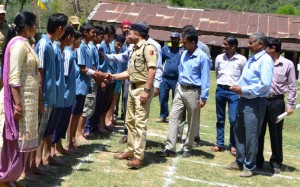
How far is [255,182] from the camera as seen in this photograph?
18.8ft

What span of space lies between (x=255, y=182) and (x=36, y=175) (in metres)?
2.96

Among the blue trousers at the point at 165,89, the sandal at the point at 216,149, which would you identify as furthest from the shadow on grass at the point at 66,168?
the blue trousers at the point at 165,89

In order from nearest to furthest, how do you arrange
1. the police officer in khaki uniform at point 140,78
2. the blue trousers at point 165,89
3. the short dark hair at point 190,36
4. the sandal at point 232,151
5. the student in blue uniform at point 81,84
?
the police officer in khaki uniform at point 140,78 → the student in blue uniform at point 81,84 → the short dark hair at point 190,36 → the sandal at point 232,151 → the blue trousers at point 165,89

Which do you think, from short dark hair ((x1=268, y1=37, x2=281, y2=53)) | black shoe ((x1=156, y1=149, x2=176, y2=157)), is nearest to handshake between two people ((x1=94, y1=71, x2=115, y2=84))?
black shoe ((x1=156, y1=149, x2=176, y2=157))

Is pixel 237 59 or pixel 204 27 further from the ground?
pixel 204 27

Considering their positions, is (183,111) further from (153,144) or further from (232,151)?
(232,151)

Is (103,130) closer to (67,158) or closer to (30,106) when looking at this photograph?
(67,158)

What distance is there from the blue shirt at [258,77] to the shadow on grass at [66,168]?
245 centimetres

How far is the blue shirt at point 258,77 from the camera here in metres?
5.59

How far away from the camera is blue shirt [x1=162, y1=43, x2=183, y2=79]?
29.8ft

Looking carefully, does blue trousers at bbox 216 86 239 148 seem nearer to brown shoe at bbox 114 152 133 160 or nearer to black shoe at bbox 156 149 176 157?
black shoe at bbox 156 149 176 157

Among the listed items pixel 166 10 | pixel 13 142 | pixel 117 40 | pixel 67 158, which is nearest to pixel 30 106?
pixel 13 142

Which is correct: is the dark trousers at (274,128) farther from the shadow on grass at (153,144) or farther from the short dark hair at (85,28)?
the short dark hair at (85,28)

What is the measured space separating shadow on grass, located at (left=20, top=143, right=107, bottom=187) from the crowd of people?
101 millimetres
